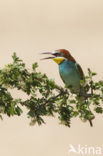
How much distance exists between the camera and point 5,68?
1.25 m

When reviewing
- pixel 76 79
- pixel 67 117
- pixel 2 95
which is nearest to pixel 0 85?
pixel 2 95

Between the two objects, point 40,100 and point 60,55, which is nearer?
point 40,100

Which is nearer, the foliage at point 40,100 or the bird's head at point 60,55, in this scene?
the foliage at point 40,100

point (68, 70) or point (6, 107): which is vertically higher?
point (68, 70)

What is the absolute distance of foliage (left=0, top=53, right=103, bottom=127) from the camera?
3.98 ft

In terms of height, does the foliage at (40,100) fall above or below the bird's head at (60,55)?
below

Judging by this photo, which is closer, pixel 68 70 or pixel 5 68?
pixel 5 68

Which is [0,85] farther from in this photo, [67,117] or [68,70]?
[68,70]

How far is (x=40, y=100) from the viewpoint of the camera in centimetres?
127

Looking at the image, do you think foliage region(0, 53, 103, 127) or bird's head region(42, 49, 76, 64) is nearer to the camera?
foliage region(0, 53, 103, 127)

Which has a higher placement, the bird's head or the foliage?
the bird's head

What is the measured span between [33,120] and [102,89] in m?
0.27

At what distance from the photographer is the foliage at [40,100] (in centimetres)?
121

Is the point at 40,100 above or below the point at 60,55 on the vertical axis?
below
